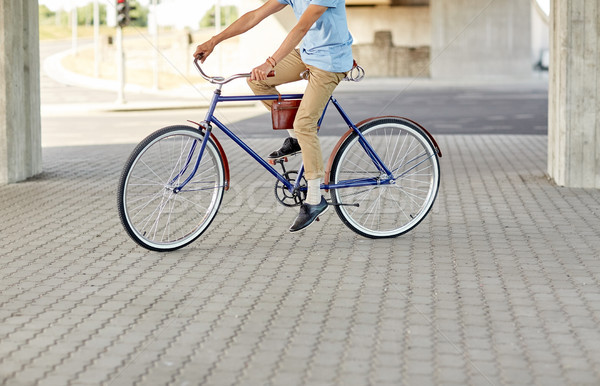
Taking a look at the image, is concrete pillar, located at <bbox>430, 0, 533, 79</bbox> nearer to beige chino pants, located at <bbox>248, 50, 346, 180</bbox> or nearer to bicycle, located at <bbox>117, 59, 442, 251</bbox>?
bicycle, located at <bbox>117, 59, 442, 251</bbox>

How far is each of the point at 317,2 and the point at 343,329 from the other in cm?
232

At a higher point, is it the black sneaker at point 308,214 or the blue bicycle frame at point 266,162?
the blue bicycle frame at point 266,162

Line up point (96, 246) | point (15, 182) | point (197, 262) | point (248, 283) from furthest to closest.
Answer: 1. point (15, 182)
2. point (96, 246)
3. point (197, 262)
4. point (248, 283)

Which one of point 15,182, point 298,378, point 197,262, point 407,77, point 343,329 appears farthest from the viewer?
point 407,77

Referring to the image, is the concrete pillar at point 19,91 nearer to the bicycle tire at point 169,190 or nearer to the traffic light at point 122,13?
the bicycle tire at point 169,190

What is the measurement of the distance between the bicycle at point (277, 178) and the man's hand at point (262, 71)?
9 centimetres

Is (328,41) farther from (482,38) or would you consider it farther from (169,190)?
(482,38)

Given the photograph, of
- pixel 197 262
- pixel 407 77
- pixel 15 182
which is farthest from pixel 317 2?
pixel 407 77

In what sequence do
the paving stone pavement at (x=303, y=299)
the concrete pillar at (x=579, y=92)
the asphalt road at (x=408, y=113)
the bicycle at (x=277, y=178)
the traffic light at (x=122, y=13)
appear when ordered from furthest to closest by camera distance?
the traffic light at (x=122, y=13)
the asphalt road at (x=408, y=113)
the concrete pillar at (x=579, y=92)
the bicycle at (x=277, y=178)
the paving stone pavement at (x=303, y=299)

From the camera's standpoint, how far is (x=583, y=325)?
460 centimetres

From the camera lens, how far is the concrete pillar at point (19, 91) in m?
9.59

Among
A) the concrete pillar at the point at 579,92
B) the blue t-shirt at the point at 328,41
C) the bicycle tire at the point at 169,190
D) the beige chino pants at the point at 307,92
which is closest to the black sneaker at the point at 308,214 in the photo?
the beige chino pants at the point at 307,92

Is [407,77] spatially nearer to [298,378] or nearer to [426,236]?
[426,236]

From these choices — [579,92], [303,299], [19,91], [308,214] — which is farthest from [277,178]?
[19,91]
